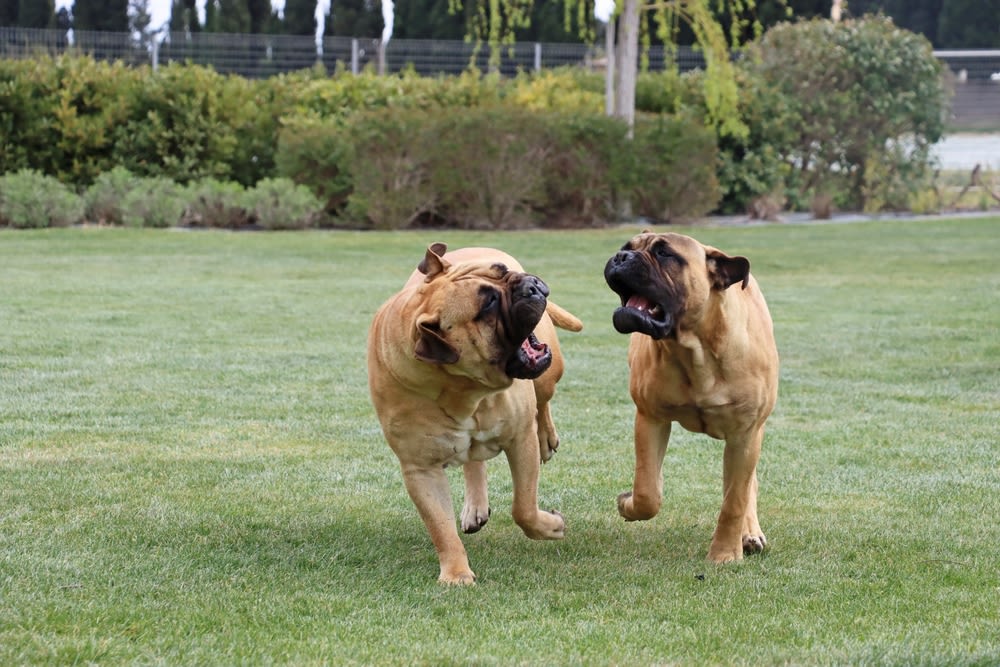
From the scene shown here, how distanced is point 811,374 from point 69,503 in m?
6.06

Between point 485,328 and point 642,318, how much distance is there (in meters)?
0.57

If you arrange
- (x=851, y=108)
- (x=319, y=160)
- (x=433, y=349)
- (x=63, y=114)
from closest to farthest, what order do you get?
(x=433, y=349) < (x=319, y=160) < (x=63, y=114) < (x=851, y=108)

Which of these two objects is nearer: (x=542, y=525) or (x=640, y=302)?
(x=640, y=302)

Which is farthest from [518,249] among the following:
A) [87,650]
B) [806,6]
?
[806,6]

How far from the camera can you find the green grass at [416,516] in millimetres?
4703

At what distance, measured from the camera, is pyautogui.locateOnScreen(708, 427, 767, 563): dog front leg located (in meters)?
5.69

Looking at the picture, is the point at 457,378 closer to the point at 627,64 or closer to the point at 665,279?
the point at 665,279

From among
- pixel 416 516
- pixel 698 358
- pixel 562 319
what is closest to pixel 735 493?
pixel 698 358

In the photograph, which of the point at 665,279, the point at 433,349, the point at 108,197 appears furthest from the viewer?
the point at 108,197

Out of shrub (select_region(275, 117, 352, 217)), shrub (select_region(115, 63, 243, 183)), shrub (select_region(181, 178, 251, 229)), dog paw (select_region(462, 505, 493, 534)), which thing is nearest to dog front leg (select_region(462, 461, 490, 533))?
dog paw (select_region(462, 505, 493, 534))

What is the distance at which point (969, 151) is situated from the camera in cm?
3719

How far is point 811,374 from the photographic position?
10867mm

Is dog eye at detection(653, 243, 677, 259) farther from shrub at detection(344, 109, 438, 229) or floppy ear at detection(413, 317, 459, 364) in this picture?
shrub at detection(344, 109, 438, 229)

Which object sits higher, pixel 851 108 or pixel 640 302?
pixel 851 108
